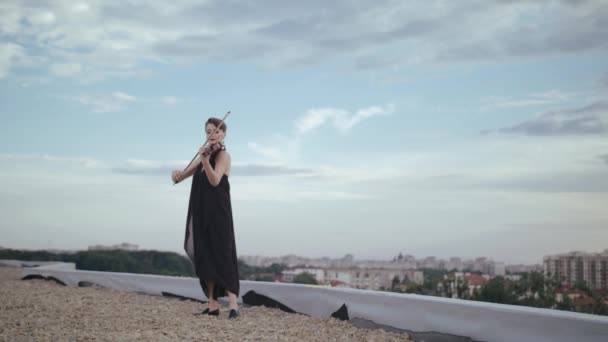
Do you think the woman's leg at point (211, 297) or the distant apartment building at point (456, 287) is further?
the distant apartment building at point (456, 287)

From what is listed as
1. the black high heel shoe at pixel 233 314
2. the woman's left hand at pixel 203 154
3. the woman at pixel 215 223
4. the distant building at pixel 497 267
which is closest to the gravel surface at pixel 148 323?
the black high heel shoe at pixel 233 314

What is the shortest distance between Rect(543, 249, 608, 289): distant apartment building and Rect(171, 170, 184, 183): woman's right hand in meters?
38.1

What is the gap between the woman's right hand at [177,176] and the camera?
577 centimetres

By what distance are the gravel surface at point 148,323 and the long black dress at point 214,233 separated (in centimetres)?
36

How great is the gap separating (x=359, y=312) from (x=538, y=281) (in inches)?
1450

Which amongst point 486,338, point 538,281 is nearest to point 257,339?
point 486,338

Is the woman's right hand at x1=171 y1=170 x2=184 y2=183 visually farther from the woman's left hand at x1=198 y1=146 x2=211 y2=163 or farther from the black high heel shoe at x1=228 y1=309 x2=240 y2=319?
the black high heel shoe at x1=228 y1=309 x2=240 y2=319

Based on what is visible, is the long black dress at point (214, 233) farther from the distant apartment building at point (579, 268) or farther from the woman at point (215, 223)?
the distant apartment building at point (579, 268)

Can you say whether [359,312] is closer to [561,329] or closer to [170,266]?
[561,329]

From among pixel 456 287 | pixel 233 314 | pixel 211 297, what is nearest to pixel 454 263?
pixel 456 287

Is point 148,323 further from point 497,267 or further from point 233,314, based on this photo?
point 497,267

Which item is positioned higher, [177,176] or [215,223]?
[177,176]

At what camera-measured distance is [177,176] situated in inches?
228

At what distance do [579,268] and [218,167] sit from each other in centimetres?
4250
